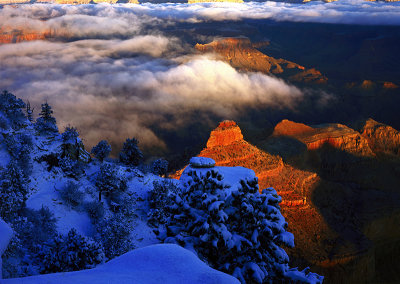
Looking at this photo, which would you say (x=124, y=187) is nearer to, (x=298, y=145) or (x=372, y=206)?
(x=372, y=206)

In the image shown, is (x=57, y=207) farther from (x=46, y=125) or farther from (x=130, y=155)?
(x=130, y=155)

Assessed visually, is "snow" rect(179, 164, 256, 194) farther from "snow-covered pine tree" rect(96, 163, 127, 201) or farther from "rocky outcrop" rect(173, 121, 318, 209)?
"rocky outcrop" rect(173, 121, 318, 209)

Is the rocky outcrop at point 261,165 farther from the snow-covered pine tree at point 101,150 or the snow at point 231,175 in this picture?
the snow at point 231,175

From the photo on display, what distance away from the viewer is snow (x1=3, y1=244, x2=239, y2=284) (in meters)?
5.29

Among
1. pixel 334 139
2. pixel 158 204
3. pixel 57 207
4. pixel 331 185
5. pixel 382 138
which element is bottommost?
pixel 382 138

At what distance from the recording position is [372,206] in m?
58.7

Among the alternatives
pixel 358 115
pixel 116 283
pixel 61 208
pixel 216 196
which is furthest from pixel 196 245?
pixel 358 115

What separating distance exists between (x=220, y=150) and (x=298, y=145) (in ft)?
108

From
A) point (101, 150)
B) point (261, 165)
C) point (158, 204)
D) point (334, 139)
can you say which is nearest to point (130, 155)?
point (101, 150)

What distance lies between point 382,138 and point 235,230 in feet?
329

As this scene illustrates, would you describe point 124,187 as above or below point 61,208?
below

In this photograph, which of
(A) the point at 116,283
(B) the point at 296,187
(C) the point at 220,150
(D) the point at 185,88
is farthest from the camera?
(D) the point at 185,88

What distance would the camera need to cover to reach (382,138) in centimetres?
9556

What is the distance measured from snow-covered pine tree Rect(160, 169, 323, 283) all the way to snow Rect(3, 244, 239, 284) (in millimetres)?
3640
